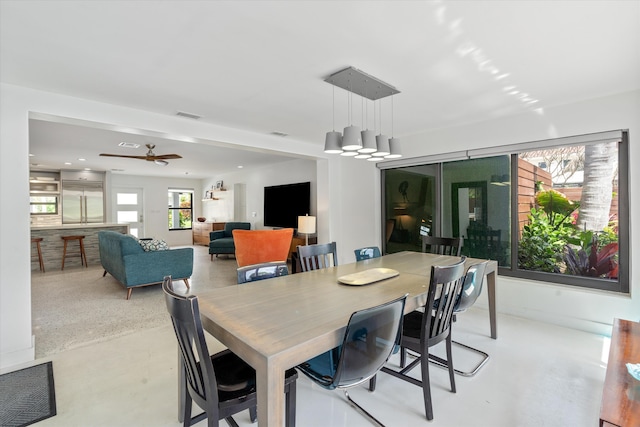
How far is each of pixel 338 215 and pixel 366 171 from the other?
0.91 metres

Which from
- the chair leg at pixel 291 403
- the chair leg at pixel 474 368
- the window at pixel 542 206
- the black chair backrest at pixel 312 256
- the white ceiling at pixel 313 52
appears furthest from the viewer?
the window at pixel 542 206

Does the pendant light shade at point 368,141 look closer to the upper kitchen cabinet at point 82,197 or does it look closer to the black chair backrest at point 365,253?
the black chair backrest at point 365,253

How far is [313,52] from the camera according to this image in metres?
2.03

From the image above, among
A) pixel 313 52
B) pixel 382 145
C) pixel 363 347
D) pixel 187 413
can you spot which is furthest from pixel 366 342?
pixel 313 52

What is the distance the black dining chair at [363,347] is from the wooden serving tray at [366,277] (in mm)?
569

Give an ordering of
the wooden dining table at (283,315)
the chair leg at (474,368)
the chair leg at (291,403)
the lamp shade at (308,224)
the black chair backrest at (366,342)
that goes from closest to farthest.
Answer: the wooden dining table at (283,315)
the black chair backrest at (366,342)
the chair leg at (291,403)
the chair leg at (474,368)
the lamp shade at (308,224)

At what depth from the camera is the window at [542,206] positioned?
117 inches

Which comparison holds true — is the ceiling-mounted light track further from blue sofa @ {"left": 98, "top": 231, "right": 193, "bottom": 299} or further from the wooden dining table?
blue sofa @ {"left": 98, "top": 231, "right": 193, "bottom": 299}

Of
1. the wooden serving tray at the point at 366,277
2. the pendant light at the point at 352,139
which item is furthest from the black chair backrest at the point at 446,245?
the pendant light at the point at 352,139

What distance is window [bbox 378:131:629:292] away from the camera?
Result: 2969mm

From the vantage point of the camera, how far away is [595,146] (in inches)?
121

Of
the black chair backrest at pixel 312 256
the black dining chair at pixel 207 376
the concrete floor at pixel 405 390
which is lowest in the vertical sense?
the concrete floor at pixel 405 390

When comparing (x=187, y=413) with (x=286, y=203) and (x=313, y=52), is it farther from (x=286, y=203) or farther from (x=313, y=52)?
(x=286, y=203)

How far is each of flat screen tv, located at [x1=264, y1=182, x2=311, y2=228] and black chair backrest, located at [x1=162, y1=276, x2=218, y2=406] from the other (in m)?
4.98
